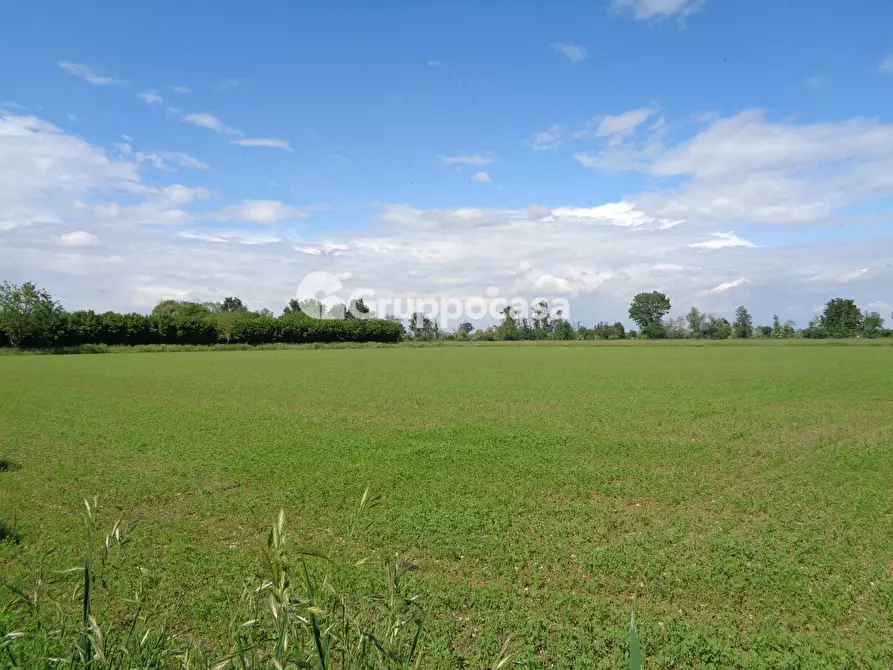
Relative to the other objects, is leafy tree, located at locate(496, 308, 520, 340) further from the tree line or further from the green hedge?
the green hedge

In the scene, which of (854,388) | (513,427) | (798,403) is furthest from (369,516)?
(854,388)

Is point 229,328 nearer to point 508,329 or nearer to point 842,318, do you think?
point 508,329

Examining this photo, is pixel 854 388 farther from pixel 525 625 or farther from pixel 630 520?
pixel 525 625

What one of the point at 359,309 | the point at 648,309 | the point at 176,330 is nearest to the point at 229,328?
the point at 176,330

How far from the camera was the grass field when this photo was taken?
4508 millimetres

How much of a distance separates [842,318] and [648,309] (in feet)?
119

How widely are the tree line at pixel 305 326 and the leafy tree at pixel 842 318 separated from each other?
151mm

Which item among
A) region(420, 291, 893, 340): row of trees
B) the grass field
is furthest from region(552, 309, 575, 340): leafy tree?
the grass field

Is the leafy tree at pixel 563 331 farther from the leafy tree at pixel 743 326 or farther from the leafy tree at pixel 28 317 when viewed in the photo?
the leafy tree at pixel 28 317

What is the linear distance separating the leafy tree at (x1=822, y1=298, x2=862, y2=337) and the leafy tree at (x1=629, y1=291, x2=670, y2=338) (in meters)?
30.0

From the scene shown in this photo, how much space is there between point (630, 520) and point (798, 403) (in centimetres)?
1380

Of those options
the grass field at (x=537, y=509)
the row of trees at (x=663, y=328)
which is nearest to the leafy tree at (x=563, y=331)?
the row of trees at (x=663, y=328)

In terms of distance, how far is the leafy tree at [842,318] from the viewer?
97.4 metres

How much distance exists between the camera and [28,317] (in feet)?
184
